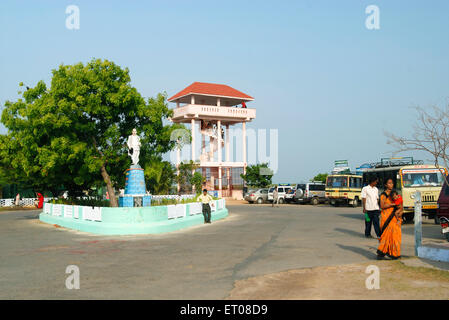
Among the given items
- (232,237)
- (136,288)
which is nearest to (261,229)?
(232,237)

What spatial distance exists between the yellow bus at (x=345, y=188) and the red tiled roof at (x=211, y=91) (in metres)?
17.1

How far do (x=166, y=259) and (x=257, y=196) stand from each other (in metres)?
33.4

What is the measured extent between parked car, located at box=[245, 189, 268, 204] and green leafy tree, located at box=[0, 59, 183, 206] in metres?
18.2

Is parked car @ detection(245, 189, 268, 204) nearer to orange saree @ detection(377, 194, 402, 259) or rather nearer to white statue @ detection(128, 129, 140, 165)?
white statue @ detection(128, 129, 140, 165)

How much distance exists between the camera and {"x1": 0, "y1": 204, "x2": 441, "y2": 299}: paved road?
23.6 ft

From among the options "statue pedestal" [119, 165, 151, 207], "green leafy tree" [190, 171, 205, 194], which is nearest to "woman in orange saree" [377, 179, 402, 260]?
"statue pedestal" [119, 165, 151, 207]

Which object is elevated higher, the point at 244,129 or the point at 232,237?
the point at 244,129

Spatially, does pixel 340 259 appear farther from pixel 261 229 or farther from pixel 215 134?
pixel 215 134

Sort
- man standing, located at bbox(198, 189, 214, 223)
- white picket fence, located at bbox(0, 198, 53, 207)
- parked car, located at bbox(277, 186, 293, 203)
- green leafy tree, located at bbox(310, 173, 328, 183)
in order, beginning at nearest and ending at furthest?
1. man standing, located at bbox(198, 189, 214, 223)
2. parked car, located at bbox(277, 186, 293, 203)
3. white picket fence, located at bbox(0, 198, 53, 207)
4. green leafy tree, located at bbox(310, 173, 328, 183)

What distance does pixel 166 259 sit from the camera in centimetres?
1026

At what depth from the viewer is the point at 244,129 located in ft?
164
